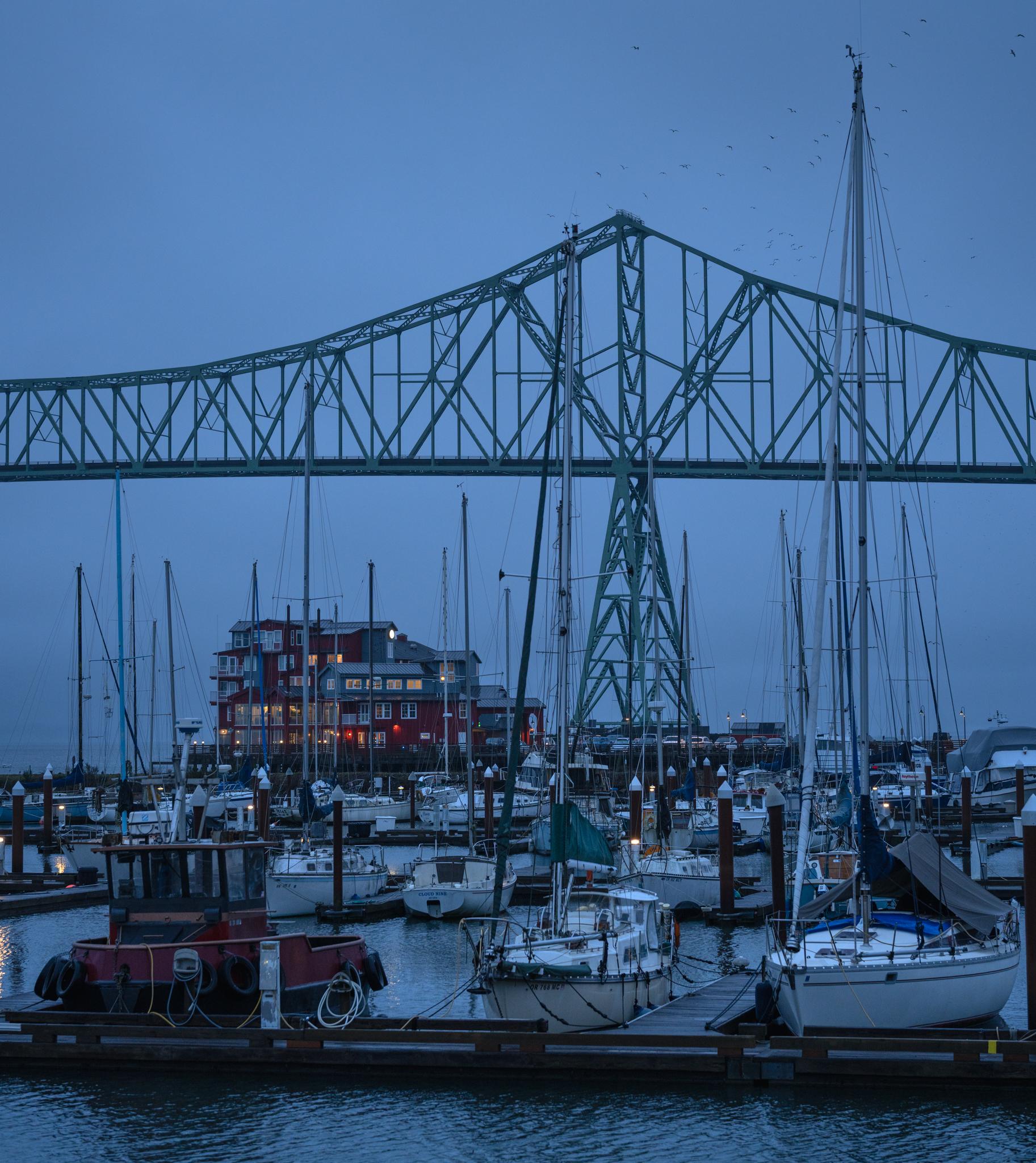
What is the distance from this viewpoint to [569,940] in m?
21.2

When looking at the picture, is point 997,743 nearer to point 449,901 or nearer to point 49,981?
point 449,901

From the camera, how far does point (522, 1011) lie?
20703mm

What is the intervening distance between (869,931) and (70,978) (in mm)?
11325

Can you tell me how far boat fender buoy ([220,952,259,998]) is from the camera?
21188mm

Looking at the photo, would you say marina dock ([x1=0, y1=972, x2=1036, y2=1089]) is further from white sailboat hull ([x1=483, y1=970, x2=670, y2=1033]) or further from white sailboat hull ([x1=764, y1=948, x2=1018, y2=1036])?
white sailboat hull ([x1=483, y1=970, x2=670, y2=1033])

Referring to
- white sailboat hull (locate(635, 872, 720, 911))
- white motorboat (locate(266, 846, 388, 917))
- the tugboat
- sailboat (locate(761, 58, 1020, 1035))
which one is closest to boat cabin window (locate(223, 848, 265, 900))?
the tugboat

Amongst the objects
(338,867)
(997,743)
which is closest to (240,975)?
(338,867)

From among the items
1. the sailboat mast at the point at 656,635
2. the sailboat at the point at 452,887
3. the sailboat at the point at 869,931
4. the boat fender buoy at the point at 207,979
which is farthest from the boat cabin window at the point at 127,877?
the sailboat mast at the point at 656,635

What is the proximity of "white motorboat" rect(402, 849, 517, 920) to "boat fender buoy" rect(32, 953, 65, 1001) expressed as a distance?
14816mm

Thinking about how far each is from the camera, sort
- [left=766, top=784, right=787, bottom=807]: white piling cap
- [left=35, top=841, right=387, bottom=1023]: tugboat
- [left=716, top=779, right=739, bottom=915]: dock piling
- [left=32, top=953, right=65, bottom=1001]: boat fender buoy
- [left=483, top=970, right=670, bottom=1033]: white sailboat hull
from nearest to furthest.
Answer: [left=483, top=970, right=670, bottom=1033]: white sailboat hull → [left=35, top=841, right=387, bottom=1023]: tugboat → [left=32, top=953, right=65, bottom=1001]: boat fender buoy → [left=766, top=784, right=787, bottom=807]: white piling cap → [left=716, top=779, right=739, bottom=915]: dock piling

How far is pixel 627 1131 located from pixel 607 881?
17.8 m

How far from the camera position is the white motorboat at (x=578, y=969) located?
20672 millimetres

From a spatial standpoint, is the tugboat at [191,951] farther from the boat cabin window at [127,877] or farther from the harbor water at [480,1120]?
the harbor water at [480,1120]

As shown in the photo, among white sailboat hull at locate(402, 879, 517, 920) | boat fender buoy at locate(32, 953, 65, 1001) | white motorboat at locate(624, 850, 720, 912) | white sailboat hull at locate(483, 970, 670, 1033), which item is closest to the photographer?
white sailboat hull at locate(483, 970, 670, 1033)
